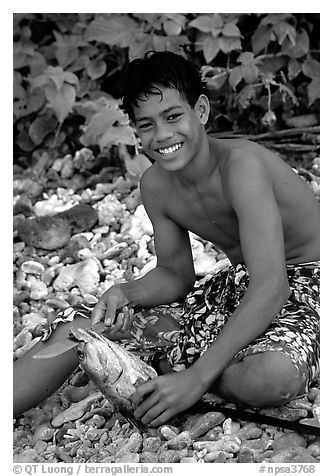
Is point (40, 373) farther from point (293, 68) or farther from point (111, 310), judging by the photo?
point (293, 68)

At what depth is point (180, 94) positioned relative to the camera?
83.0 inches

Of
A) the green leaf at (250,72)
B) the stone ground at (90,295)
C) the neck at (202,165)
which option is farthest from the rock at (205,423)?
the green leaf at (250,72)

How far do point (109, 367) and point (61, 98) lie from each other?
183cm

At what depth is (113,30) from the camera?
3.69 meters

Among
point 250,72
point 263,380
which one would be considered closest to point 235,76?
point 250,72

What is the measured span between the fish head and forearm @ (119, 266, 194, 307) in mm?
351

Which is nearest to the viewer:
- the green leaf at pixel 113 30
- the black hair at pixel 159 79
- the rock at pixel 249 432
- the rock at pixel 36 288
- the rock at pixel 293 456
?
the rock at pixel 293 456

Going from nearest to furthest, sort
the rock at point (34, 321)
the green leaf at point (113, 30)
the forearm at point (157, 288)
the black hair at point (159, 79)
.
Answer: the black hair at point (159, 79) < the forearm at point (157, 288) < the rock at point (34, 321) < the green leaf at point (113, 30)

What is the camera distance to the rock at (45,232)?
3178mm

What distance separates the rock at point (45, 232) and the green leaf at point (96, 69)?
810mm

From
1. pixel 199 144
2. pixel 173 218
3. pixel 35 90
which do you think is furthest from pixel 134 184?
pixel 199 144

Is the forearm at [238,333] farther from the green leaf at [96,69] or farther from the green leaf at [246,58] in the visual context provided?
the green leaf at [96,69]

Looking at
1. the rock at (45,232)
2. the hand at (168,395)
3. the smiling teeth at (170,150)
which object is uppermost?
the smiling teeth at (170,150)
